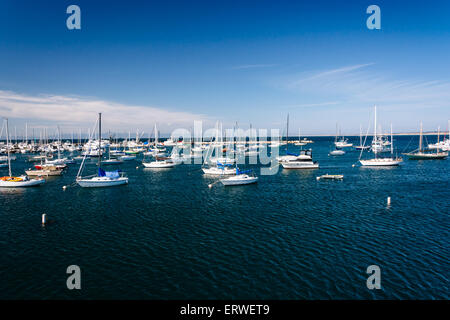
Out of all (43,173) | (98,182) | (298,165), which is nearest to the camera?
(98,182)

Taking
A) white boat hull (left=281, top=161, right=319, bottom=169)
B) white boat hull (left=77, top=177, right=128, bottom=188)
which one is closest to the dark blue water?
white boat hull (left=77, top=177, right=128, bottom=188)

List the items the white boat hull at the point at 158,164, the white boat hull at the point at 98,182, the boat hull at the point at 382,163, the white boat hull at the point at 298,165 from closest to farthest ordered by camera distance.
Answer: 1. the white boat hull at the point at 98,182
2. the white boat hull at the point at 298,165
3. the boat hull at the point at 382,163
4. the white boat hull at the point at 158,164

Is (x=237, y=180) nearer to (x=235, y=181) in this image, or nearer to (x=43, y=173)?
(x=235, y=181)

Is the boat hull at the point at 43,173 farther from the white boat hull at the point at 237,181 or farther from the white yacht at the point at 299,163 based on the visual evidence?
the white yacht at the point at 299,163

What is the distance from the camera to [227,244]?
82.7ft

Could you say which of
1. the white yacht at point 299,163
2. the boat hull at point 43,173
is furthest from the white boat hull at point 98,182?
the white yacht at point 299,163

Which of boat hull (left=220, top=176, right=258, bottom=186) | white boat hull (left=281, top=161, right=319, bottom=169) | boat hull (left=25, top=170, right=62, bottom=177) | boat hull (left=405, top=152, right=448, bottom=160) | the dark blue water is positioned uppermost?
boat hull (left=405, top=152, right=448, bottom=160)

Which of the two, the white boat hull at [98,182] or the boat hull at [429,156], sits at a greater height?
the boat hull at [429,156]

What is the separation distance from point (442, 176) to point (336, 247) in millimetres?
56518

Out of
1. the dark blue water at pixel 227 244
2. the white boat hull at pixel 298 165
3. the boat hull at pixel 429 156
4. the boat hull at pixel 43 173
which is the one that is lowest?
the dark blue water at pixel 227 244

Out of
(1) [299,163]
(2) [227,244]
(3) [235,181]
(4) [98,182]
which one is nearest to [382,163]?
(1) [299,163]

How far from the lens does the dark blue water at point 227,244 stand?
1812 cm

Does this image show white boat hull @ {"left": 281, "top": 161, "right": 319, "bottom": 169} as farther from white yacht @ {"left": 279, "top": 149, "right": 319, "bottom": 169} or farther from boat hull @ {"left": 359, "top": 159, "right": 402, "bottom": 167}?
boat hull @ {"left": 359, "top": 159, "right": 402, "bottom": 167}

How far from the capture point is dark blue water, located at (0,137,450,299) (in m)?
18.1
